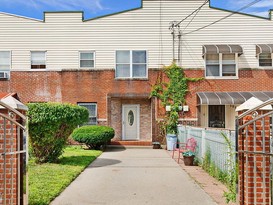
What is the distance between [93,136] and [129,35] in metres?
7.04

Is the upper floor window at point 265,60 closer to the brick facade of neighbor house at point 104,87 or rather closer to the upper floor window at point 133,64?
the brick facade of neighbor house at point 104,87

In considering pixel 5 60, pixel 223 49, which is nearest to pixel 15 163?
pixel 223 49

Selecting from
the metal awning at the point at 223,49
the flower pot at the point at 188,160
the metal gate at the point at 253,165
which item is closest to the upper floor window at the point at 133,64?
the metal awning at the point at 223,49

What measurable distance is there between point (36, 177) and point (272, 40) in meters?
17.1

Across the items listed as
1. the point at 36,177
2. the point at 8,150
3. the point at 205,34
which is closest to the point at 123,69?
the point at 205,34

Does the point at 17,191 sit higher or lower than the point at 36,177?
higher

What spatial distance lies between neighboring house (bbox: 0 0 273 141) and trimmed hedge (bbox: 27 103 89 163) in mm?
8576

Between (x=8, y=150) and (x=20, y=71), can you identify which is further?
(x=20, y=71)

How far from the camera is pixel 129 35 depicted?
835 inches

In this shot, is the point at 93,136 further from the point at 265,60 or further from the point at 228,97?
the point at 265,60

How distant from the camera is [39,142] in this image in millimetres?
11797

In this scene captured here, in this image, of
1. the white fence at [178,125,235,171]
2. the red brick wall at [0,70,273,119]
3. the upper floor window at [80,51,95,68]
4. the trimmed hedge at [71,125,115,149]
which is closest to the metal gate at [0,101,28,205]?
the white fence at [178,125,235,171]

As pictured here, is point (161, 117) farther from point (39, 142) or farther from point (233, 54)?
point (39, 142)

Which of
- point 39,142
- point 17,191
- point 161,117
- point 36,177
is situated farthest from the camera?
point 161,117
